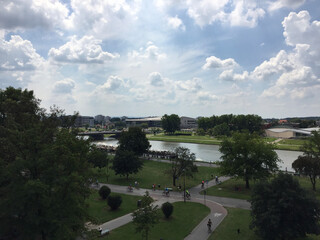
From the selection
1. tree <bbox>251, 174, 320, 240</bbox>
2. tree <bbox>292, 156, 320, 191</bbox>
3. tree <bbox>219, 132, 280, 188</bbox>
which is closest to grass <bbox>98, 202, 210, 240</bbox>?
tree <bbox>251, 174, 320, 240</bbox>

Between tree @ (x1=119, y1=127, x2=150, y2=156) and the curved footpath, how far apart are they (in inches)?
759

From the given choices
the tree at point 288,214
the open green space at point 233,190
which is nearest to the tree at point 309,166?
the open green space at point 233,190

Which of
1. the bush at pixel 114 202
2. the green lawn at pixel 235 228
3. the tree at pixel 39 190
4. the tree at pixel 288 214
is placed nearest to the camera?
the tree at pixel 39 190

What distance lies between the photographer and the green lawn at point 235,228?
19136 mm

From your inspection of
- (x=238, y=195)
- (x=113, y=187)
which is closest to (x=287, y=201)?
(x=238, y=195)

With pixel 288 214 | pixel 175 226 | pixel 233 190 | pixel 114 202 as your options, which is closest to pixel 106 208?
pixel 114 202

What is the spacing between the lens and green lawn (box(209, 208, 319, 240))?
19136 mm

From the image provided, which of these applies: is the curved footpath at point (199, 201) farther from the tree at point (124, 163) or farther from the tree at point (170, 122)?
the tree at point (170, 122)

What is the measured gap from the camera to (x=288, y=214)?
16.7m

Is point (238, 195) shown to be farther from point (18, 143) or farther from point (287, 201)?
point (18, 143)

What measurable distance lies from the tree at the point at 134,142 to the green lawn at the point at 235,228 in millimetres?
33062

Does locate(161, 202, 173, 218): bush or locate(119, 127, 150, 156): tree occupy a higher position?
locate(119, 127, 150, 156): tree

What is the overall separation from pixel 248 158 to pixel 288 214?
53.0 feet

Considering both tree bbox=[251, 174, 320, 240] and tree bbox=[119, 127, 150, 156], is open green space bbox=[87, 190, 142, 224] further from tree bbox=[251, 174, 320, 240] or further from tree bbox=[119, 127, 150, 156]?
tree bbox=[119, 127, 150, 156]
